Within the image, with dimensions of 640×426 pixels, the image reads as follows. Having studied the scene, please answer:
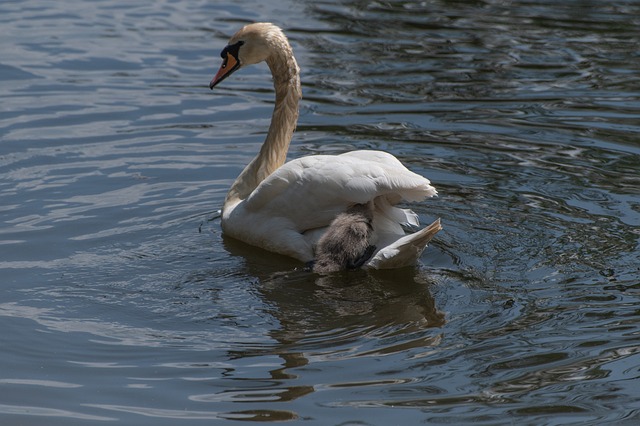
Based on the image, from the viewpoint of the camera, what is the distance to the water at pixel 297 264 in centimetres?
556

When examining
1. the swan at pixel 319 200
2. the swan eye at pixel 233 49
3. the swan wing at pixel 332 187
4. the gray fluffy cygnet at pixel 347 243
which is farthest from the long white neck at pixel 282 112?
the gray fluffy cygnet at pixel 347 243

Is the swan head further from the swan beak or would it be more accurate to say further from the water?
the water

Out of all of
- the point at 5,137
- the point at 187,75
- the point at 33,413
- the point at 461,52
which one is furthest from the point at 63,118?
the point at 33,413

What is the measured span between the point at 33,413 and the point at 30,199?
346 centimetres

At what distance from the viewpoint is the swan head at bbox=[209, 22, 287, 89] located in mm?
8602

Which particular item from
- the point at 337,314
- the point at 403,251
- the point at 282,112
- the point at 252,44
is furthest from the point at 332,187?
the point at 252,44

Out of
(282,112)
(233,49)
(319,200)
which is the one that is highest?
(233,49)

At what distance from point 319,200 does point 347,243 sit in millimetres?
361

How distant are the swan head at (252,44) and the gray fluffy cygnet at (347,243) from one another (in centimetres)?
186

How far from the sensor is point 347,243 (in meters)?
7.18

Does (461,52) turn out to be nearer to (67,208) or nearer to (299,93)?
(299,93)

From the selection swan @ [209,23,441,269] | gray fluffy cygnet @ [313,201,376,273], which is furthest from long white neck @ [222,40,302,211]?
gray fluffy cygnet @ [313,201,376,273]

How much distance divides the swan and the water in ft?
0.66

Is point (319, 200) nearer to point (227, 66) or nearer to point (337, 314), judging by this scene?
point (337, 314)
